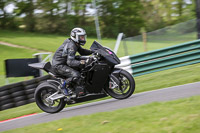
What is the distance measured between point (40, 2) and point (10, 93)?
23824mm

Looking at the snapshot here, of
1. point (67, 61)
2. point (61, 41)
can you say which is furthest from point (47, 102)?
point (61, 41)

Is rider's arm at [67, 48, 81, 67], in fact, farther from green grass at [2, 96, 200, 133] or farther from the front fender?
green grass at [2, 96, 200, 133]

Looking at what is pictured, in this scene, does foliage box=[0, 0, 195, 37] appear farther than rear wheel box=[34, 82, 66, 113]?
Yes

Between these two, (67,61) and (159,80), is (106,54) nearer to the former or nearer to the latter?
(67,61)

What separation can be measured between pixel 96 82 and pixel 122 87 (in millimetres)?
601

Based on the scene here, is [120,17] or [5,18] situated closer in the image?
[5,18]

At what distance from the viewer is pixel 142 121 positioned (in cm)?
474

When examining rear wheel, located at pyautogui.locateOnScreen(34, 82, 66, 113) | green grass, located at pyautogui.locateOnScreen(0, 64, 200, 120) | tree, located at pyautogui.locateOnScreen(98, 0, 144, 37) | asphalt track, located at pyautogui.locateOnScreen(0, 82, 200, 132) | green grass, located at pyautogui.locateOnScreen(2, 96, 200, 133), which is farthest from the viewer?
tree, located at pyautogui.locateOnScreen(98, 0, 144, 37)

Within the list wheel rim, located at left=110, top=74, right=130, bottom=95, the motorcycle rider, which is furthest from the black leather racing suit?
wheel rim, located at left=110, top=74, right=130, bottom=95

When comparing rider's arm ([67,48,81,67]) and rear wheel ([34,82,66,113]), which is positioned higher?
rider's arm ([67,48,81,67])

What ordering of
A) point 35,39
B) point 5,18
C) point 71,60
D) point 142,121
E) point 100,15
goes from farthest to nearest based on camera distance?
point 100,15 → point 5,18 → point 35,39 → point 71,60 → point 142,121

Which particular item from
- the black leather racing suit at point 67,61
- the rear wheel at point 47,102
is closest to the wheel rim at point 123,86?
the black leather racing suit at point 67,61

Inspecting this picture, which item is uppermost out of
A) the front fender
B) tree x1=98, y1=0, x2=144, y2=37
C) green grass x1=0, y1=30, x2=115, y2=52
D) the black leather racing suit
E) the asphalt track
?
tree x1=98, y1=0, x2=144, y2=37

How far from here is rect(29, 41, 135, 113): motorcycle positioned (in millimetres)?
6699
